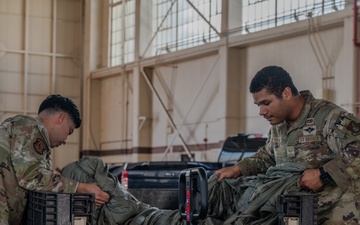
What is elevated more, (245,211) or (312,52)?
(312,52)

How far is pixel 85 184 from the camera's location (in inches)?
237

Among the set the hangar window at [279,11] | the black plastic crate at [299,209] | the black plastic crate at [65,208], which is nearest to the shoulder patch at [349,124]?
the black plastic crate at [299,209]

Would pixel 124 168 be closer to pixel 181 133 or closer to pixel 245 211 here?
pixel 245 211

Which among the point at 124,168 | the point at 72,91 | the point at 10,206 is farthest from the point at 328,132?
the point at 72,91

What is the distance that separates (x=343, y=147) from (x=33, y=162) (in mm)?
2152

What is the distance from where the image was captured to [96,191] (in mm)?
6176

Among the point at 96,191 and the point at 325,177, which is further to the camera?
the point at 96,191

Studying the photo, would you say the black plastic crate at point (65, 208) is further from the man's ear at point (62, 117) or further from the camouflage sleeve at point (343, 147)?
the camouflage sleeve at point (343, 147)

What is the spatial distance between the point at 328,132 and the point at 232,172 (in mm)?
977

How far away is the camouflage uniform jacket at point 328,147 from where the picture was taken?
5.54 meters

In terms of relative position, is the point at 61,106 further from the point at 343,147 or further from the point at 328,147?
the point at 343,147

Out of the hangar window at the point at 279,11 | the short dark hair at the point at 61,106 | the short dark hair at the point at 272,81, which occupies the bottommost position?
the short dark hair at the point at 61,106

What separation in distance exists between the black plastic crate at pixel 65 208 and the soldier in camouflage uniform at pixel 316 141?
128cm

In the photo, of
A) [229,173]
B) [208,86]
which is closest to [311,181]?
[229,173]
